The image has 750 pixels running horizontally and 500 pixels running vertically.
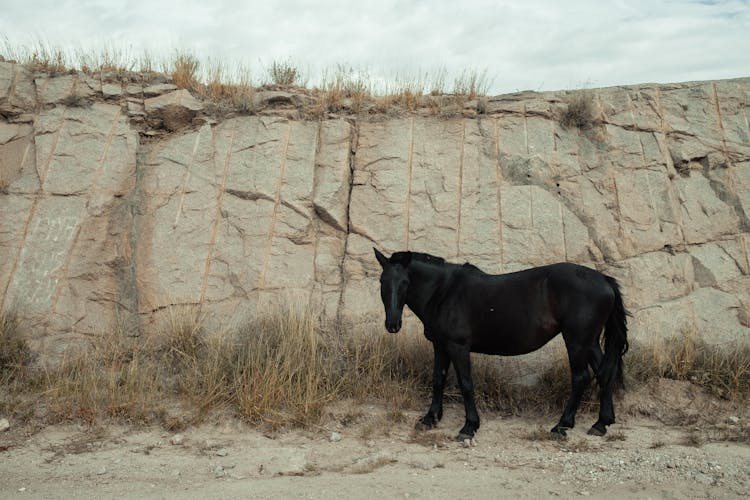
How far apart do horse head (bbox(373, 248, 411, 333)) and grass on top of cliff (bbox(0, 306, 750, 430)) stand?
1.23 metres

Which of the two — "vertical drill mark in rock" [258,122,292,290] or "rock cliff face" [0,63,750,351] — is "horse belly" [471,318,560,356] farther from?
"vertical drill mark in rock" [258,122,292,290]

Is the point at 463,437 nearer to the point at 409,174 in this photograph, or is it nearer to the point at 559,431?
the point at 559,431

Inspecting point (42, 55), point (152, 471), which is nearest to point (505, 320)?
point (152, 471)

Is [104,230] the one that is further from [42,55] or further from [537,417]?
[537,417]

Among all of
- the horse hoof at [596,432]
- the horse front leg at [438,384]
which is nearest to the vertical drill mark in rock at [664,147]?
the horse hoof at [596,432]

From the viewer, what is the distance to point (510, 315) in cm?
682

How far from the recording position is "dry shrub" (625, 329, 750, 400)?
24.5 feet

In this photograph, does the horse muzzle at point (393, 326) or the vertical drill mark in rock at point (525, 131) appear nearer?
the horse muzzle at point (393, 326)

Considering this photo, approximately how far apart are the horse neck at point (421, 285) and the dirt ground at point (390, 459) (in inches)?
49.1

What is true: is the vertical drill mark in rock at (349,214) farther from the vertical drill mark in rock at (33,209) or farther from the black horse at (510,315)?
the vertical drill mark in rock at (33,209)

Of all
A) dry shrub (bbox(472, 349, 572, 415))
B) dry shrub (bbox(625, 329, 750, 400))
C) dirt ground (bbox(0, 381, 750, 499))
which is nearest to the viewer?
dirt ground (bbox(0, 381, 750, 499))

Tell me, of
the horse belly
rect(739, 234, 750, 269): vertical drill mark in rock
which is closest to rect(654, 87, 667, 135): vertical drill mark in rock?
rect(739, 234, 750, 269): vertical drill mark in rock

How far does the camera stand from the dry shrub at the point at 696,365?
7453 mm

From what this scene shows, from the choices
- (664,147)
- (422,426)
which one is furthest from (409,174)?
(422,426)
